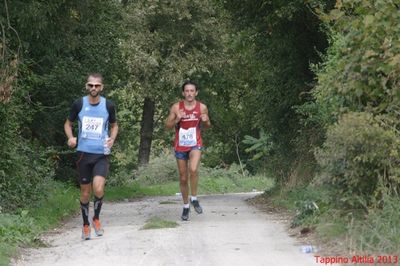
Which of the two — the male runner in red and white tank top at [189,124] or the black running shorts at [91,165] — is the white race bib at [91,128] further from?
the male runner in red and white tank top at [189,124]

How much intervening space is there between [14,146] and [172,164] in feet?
76.0

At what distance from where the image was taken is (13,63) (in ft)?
38.3

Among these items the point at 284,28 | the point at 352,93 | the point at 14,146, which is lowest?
the point at 14,146

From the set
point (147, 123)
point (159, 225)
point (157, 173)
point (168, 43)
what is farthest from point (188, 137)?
point (147, 123)

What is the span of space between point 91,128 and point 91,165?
513mm

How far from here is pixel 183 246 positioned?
8.41 meters

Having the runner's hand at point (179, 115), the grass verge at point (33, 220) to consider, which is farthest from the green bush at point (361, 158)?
the grass verge at point (33, 220)

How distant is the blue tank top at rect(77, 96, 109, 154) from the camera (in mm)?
9641

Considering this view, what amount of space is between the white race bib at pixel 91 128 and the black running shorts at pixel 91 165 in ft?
0.83

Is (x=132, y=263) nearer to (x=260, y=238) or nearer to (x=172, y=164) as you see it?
(x=260, y=238)

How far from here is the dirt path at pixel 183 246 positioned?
7570 millimetres

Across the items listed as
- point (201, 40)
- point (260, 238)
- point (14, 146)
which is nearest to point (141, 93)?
point (201, 40)

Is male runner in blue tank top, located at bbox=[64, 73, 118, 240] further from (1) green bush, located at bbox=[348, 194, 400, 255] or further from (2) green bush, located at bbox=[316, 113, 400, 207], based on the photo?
(1) green bush, located at bbox=[348, 194, 400, 255]

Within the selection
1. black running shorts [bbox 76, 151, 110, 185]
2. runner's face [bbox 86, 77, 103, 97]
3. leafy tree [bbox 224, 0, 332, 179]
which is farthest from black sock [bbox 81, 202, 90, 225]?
leafy tree [bbox 224, 0, 332, 179]
